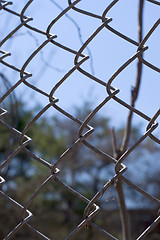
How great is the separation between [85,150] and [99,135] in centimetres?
43

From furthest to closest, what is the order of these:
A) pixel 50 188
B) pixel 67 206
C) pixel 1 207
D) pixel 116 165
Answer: pixel 67 206, pixel 50 188, pixel 1 207, pixel 116 165

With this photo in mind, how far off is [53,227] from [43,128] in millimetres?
1932

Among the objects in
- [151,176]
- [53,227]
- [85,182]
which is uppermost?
[151,176]

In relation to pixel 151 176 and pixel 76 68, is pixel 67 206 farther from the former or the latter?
pixel 76 68

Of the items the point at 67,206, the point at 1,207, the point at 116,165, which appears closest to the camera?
the point at 116,165

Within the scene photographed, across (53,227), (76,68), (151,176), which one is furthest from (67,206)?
(76,68)

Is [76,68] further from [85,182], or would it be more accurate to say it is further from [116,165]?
[85,182]

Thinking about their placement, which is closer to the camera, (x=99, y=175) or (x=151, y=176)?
(x=151, y=176)

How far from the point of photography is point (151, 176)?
367 inches

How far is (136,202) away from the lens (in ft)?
31.1

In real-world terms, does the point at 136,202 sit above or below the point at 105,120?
below

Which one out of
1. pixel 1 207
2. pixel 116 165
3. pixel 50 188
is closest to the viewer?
pixel 116 165

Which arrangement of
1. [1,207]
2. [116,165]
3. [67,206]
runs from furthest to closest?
[67,206], [1,207], [116,165]

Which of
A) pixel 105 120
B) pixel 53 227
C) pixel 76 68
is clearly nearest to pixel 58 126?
pixel 105 120
